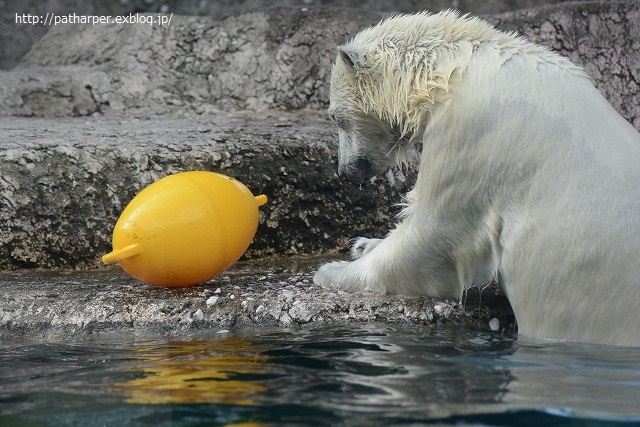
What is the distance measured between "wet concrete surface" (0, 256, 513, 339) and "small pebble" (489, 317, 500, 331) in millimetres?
17

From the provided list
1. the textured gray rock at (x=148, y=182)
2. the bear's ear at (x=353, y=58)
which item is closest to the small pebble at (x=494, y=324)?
the bear's ear at (x=353, y=58)

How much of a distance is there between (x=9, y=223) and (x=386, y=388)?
7.51 ft

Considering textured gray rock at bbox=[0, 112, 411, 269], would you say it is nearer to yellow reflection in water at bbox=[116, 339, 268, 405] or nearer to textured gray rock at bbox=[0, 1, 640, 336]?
textured gray rock at bbox=[0, 1, 640, 336]

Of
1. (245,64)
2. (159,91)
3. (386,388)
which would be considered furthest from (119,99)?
(386,388)

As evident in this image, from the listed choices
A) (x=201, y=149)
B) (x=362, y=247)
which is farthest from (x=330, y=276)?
(x=201, y=149)

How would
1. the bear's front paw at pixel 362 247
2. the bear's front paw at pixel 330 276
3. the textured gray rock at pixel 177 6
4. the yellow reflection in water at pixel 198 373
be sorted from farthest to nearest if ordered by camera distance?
the textured gray rock at pixel 177 6 < the bear's front paw at pixel 362 247 < the bear's front paw at pixel 330 276 < the yellow reflection in water at pixel 198 373

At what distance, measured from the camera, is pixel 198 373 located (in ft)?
8.14

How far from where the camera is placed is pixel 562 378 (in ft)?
→ 7.91

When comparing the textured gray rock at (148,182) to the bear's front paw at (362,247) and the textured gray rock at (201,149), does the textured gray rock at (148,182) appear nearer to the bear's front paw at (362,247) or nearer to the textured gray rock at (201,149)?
the textured gray rock at (201,149)

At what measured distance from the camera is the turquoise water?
6.75ft

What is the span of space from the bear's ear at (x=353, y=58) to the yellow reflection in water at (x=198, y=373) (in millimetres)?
1132

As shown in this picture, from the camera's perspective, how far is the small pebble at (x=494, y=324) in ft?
10.8

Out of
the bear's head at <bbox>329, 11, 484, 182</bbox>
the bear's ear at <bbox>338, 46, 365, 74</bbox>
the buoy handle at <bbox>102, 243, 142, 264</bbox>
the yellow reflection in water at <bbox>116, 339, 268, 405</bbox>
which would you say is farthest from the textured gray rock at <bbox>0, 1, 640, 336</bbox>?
the bear's ear at <bbox>338, 46, 365, 74</bbox>

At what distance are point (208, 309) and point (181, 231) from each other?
0.30 meters
